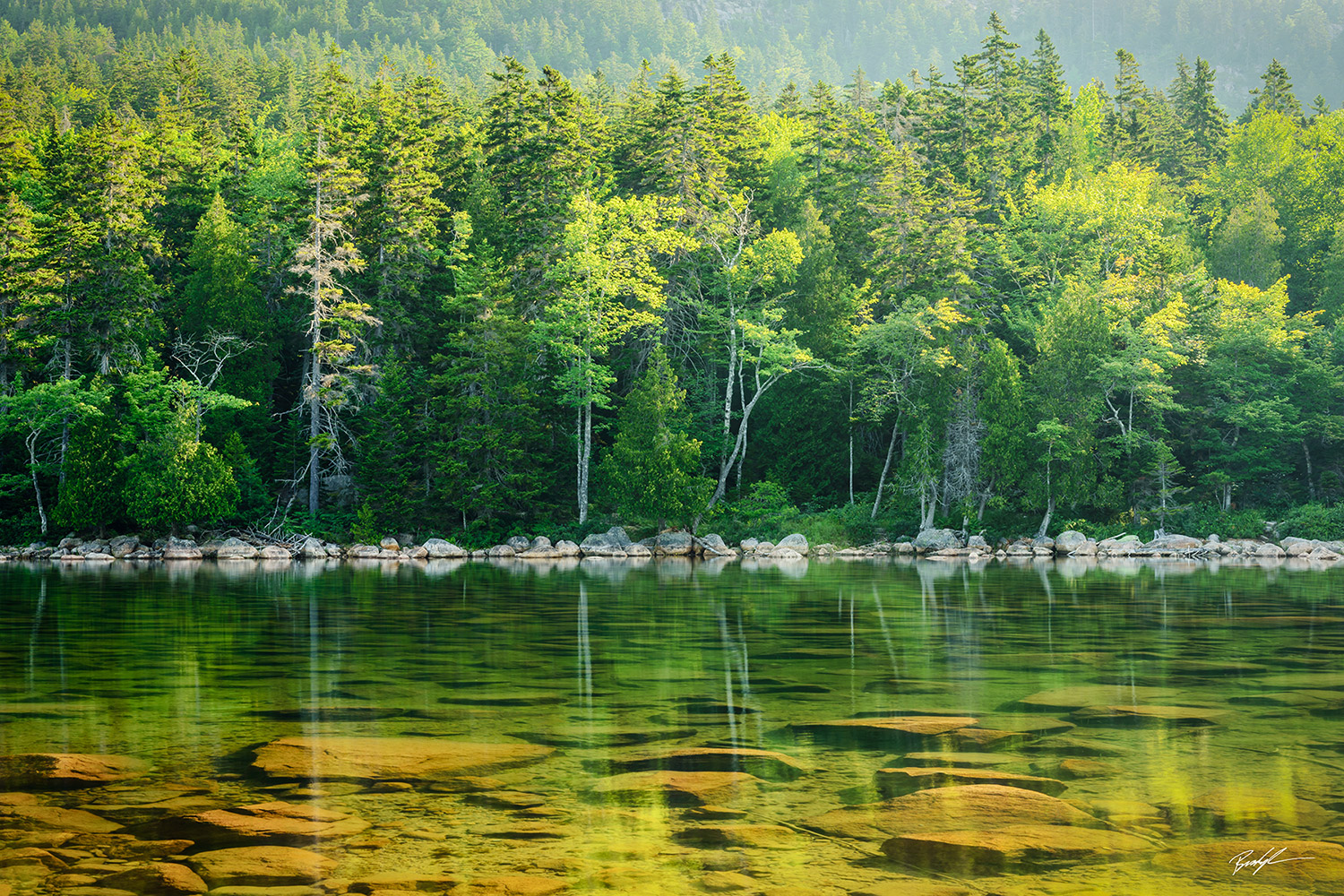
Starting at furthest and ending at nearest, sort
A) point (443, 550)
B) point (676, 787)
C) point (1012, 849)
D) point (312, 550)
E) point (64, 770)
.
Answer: point (443, 550)
point (312, 550)
point (64, 770)
point (676, 787)
point (1012, 849)

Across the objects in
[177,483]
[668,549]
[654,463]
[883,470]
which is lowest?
[668,549]

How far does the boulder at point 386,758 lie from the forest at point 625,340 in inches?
1180

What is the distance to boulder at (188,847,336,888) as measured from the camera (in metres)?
4.49

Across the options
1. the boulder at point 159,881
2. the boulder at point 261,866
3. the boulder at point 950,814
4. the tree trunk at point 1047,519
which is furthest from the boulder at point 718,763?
the tree trunk at point 1047,519

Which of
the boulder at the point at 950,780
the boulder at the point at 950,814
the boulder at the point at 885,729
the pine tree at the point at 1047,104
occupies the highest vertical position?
the pine tree at the point at 1047,104

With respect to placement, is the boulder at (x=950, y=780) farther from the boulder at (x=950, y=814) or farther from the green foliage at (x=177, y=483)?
the green foliage at (x=177, y=483)

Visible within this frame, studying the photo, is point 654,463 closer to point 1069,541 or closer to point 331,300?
point 1069,541

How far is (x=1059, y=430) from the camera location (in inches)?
1529

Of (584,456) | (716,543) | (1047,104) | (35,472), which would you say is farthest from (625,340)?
(1047,104)

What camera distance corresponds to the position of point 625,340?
46344 millimetres

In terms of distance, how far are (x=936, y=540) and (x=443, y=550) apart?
18556 millimetres

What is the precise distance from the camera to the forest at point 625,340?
38.9 m

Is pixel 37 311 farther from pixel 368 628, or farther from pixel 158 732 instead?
pixel 158 732

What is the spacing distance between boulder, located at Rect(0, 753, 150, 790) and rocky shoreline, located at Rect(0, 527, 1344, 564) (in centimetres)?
2966
